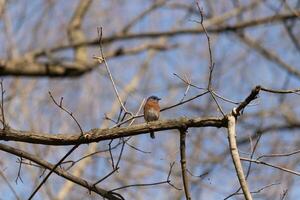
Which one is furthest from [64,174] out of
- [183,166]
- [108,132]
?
[183,166]

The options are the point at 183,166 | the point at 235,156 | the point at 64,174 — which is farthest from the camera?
the point at 64,174

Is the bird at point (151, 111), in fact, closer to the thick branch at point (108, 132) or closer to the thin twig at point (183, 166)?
the thick branch at point (108, 132)

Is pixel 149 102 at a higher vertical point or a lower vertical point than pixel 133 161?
lower

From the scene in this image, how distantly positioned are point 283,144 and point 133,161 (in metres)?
2.58

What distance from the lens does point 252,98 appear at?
347 cm

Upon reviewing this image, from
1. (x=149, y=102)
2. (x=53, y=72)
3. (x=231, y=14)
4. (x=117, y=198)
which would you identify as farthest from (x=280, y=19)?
(x=117, y=198)

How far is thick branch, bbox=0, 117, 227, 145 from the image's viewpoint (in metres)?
3.67

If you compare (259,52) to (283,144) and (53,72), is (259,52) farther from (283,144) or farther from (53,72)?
(53,72)

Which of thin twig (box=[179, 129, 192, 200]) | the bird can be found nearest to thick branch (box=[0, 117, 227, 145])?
thin twig (box=[179, 129, 192, 200])

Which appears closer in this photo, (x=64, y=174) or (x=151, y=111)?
(x=64, y=174)

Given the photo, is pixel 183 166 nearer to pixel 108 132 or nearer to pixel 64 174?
pixel 108 132

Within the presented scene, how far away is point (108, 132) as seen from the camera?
3830mm

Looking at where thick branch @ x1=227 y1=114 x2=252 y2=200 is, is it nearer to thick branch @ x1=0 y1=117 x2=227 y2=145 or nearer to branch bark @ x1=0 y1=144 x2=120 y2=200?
thick branch @ x1=0 y1=117 x2=227 y2=145

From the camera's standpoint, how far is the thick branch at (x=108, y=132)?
12.0 ft
